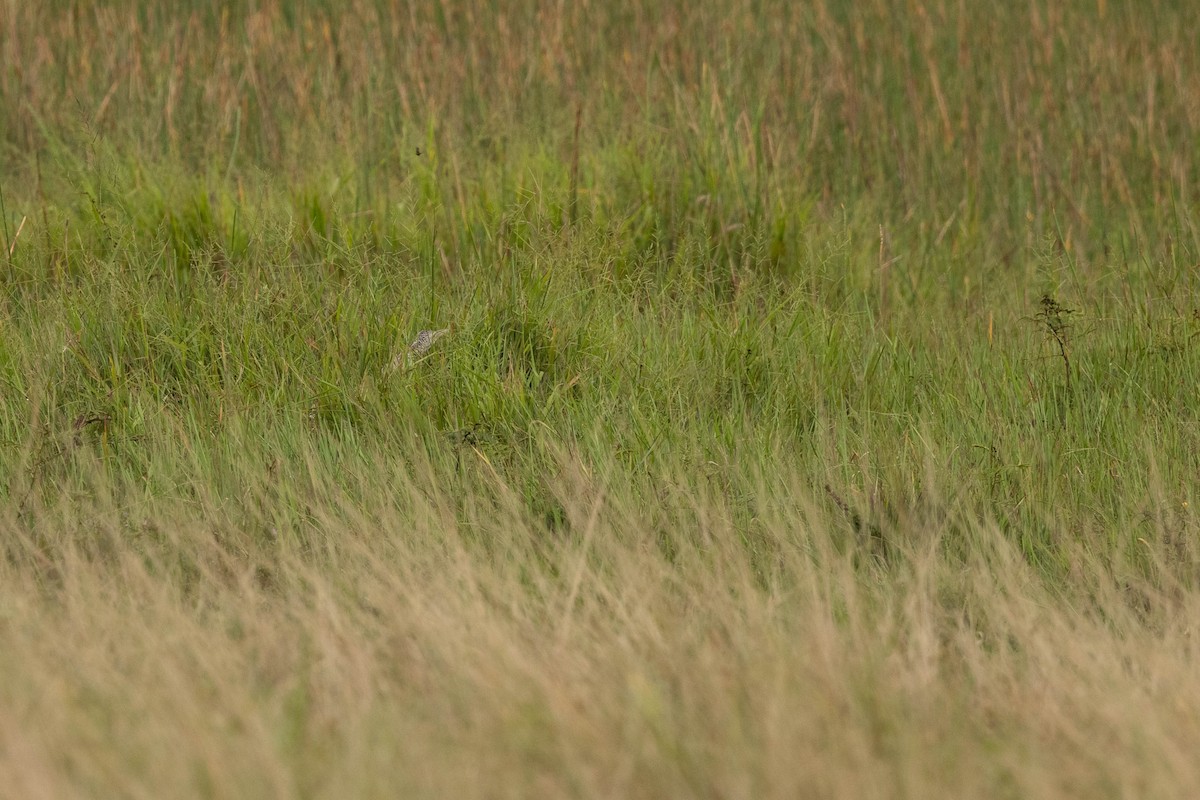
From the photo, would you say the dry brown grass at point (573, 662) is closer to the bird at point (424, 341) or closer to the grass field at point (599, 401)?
the grass field at point (599, 401)

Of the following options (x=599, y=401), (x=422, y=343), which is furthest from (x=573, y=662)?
(x=422, y=343)

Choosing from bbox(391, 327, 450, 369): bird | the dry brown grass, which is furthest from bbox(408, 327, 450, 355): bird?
the dry brown grass

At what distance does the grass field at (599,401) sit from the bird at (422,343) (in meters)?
0.03

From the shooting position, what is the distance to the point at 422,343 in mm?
3447

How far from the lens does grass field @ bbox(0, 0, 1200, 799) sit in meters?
1.97

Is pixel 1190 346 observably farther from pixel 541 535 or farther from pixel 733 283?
pixel 541 535

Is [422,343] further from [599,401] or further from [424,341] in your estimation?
[599,401]

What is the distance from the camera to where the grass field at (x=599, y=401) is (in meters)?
1.97

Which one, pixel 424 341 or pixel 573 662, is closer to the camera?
pixel 573 662

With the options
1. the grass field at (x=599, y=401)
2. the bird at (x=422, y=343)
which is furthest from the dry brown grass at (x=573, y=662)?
the bird at (x=422, y=343)

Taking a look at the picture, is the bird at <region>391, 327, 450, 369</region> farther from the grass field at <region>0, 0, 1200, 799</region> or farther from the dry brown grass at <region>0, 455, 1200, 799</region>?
the dry brown grass at <region>0, 455, 1200, 799</region>

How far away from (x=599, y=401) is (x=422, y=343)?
506 mm

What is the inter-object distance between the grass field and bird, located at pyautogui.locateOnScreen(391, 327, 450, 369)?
0.11ft

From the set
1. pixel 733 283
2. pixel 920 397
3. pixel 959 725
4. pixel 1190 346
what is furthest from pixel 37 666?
pixel 1190 346
